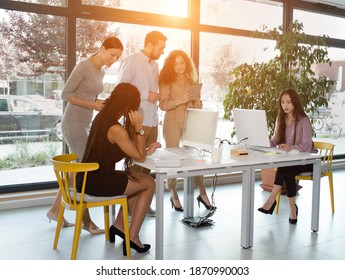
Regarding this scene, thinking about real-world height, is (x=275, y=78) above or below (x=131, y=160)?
above

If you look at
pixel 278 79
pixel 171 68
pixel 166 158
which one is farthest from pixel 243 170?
pixel 278 79

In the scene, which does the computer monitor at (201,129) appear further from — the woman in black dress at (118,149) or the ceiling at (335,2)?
the ceiling at (335,2)

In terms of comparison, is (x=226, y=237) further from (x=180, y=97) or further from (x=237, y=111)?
(x=180, y=97)

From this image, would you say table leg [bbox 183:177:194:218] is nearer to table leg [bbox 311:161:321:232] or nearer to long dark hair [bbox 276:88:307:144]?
long dark hair [bbox 276:88:307:144]

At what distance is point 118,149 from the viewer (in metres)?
2.91

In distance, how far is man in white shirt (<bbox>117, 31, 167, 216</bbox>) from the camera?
12.6 feet

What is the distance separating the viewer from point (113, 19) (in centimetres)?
467

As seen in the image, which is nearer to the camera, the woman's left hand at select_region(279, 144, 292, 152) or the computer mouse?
the computer mouse

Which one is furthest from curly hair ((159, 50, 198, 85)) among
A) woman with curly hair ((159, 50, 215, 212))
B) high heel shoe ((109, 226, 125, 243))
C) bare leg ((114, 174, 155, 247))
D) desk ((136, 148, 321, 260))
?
high heel shoe ((109, 226, 125, 243))

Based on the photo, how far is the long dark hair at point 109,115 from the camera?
2854 mm

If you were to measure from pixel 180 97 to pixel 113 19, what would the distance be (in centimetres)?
137

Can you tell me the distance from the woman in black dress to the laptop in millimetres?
1019

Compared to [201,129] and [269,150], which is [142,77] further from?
[269,150]
